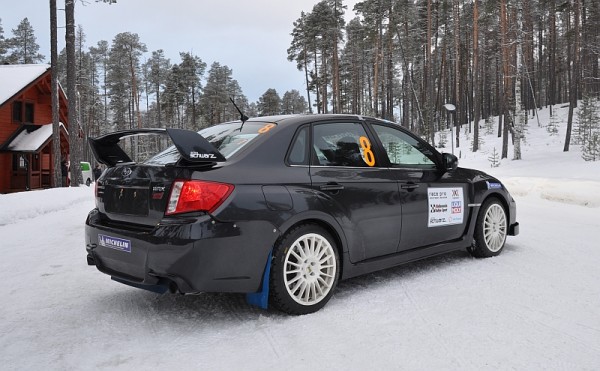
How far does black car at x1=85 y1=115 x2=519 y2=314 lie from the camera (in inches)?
115

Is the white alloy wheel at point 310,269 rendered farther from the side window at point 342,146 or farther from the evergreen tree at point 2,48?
the evergreen tree at point 2,48

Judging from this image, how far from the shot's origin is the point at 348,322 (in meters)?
3.12

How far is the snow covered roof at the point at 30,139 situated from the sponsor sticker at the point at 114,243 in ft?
81.1

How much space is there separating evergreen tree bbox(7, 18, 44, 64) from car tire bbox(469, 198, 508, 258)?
6704 centimetres

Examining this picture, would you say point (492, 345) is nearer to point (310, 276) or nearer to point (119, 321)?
point (310, 276)

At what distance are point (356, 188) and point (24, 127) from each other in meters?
A: 28.5

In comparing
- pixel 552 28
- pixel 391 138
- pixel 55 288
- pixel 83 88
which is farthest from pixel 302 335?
pixel 83 88

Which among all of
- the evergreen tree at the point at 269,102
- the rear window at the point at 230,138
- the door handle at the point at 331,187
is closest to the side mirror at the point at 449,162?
the door handle at the point at 331,187

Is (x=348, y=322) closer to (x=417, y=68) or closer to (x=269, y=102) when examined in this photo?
(x=417, y=68)

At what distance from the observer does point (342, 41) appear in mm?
41688

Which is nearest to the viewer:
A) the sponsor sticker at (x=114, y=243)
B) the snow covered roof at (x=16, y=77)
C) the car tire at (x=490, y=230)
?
the sponsor sticker at (x=114, y=243)

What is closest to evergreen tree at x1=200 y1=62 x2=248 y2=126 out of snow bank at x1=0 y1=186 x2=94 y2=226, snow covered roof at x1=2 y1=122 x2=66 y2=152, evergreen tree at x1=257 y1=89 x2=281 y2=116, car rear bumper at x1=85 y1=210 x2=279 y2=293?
evergreen tree at x1=257 y1=89 x2=281 y2=116

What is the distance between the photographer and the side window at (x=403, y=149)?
4.18 m

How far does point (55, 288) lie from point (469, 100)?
1885 inches
